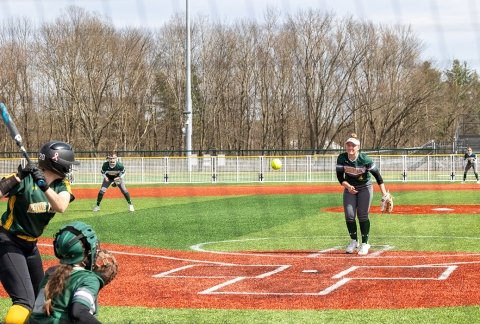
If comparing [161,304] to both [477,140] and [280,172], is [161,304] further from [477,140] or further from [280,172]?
[477,140]

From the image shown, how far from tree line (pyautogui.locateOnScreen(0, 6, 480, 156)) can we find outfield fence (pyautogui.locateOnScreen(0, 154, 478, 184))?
1775cm

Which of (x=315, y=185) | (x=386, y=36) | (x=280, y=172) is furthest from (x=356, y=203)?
(x=386, y=36)

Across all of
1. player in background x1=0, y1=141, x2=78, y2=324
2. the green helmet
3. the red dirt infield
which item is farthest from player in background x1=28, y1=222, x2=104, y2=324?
the red dirt infield

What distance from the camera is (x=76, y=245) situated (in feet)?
17.9

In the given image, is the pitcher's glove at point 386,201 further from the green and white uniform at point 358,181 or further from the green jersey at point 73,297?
the green jersey at point 73,297

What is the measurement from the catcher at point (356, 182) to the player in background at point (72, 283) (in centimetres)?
977

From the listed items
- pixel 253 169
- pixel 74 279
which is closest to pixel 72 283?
pixel 74 279

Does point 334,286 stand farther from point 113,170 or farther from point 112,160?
point 113,170

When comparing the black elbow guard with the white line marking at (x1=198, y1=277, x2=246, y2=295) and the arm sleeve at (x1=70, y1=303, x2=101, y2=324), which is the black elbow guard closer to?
the arm sleeve at (x1=70, y1=303, x2=101, y2=324)

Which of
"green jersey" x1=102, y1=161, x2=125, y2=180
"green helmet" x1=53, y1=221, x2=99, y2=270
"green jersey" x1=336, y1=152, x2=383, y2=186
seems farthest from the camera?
"green jersey" x1=102, y1=161, x2=125, y2=180

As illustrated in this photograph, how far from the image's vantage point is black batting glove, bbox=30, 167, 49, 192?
273 inches

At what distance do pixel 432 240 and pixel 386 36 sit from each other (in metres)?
51.0

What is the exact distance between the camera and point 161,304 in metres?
10.3

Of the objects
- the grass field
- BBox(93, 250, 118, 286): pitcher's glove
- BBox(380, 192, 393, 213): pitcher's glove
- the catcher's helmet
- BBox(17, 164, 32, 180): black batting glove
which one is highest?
the catcher's helmet
